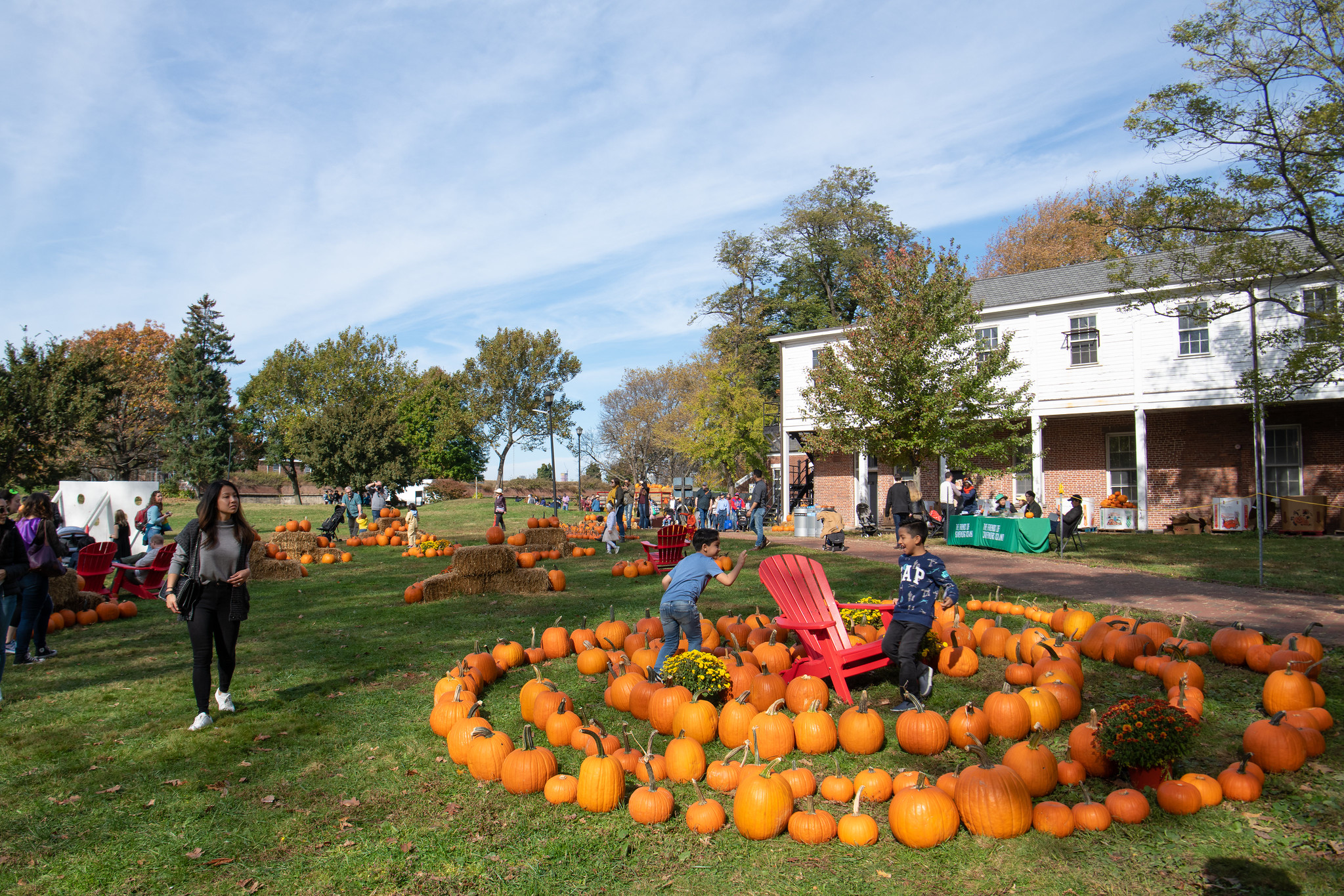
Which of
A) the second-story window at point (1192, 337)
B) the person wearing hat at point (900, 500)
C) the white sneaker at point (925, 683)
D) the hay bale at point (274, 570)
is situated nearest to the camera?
the white sneaker at point (925, 683)

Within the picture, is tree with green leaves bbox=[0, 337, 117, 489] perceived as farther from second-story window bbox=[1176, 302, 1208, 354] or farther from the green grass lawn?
second-story window bbox=[1176, 302, 1208, 354]

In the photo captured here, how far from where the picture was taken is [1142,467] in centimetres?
2258

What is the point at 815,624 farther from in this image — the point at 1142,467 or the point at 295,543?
the point at 1142,467

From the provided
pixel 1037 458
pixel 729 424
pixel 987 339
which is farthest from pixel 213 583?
pixel 729 424

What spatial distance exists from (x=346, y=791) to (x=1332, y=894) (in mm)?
4830

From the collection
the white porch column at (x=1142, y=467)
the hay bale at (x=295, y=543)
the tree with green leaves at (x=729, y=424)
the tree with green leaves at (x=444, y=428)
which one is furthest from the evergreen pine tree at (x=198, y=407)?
the white porch column at (x=1142, y=467)

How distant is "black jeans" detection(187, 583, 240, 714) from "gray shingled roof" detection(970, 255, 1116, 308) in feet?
72.8

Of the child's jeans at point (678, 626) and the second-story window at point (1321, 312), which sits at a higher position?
the second-story window at point (1321, 312)

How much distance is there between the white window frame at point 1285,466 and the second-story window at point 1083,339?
5.11 metres

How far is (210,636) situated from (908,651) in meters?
5.18

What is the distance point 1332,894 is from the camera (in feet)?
10.5

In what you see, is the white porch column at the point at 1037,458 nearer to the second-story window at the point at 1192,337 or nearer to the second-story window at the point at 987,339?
the second-story window at the point at 987,339

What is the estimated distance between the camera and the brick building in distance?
71.5 ft

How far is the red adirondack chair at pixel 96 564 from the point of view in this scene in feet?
36.6
